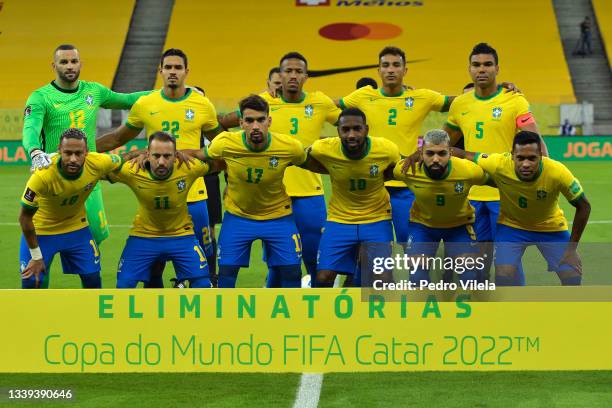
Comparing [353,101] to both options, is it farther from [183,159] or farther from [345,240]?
[183,159]

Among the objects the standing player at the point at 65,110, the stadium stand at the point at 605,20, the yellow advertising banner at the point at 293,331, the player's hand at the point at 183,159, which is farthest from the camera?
the stadium stand at the point at 605,20

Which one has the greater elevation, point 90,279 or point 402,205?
point 402,205

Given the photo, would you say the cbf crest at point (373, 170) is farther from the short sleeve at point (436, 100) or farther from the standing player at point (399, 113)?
the short sleeve at point (436, 100)

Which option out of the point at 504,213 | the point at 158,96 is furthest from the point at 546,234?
the point at 158,96

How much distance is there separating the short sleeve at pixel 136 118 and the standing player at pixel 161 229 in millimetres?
881

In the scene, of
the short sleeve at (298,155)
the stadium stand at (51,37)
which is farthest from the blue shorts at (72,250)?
the stadium stand at (51,37)

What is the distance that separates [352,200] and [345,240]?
333 mm

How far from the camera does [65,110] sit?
825cm

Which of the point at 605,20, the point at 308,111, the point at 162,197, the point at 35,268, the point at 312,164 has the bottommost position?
the point at 35,268

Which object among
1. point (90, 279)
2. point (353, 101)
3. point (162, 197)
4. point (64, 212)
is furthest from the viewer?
point (353, 101)

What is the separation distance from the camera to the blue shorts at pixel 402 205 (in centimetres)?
856

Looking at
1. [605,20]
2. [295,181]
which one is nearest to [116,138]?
[295,181]

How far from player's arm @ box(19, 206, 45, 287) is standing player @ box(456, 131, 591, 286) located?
11.0 ft

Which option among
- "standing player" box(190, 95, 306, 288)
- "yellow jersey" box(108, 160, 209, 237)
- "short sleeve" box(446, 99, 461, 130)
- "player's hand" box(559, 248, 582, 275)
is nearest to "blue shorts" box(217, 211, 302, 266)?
"standing player" box(190, 95, 306, 288)
